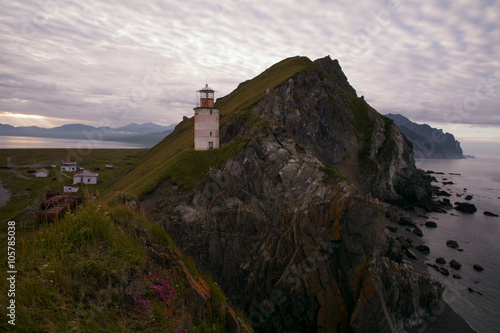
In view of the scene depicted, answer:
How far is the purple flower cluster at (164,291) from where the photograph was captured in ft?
21.3

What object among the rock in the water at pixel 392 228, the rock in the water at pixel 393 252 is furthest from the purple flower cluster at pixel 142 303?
the rock in the water at pixel 392 228

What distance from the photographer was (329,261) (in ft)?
80.4

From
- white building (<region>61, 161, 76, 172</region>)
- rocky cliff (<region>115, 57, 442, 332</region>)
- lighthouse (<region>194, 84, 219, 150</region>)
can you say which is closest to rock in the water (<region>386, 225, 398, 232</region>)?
rocky cliff (<region>115, 57, 442, 332</region>)

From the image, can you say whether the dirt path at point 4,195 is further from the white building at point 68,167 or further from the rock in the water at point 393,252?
the rock in the water at point 393,252

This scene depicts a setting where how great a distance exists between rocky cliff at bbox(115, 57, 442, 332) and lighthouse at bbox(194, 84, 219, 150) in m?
2.24

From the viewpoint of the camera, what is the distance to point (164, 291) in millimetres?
6668

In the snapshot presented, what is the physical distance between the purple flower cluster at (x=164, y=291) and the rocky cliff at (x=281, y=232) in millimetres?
19822

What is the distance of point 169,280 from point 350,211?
71.3 ft

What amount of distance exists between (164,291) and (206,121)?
4236cm

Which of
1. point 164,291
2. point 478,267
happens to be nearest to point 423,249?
point 478,267

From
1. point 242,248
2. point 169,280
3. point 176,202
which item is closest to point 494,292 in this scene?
point 242,248

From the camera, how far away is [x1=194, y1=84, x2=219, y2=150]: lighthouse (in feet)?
153

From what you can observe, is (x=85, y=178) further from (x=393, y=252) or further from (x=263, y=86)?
(x=393, y=252)

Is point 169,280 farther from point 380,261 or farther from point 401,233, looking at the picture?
point 401,233
